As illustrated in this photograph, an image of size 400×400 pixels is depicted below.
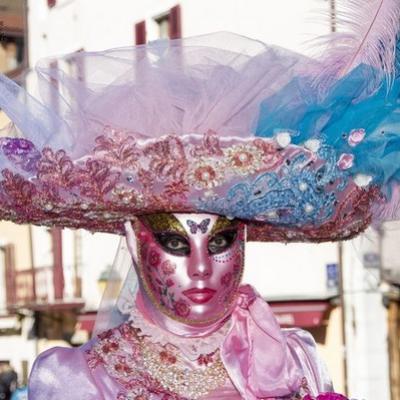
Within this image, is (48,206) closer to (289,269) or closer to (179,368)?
(179,368)

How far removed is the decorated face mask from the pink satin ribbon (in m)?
0.11

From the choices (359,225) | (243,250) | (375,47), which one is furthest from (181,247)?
(375,47)

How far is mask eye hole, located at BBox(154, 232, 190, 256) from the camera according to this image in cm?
382

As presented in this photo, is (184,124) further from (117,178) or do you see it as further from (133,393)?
(133,393)

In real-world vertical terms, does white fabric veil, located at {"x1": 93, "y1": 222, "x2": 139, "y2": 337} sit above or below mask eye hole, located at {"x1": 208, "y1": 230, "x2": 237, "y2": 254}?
below

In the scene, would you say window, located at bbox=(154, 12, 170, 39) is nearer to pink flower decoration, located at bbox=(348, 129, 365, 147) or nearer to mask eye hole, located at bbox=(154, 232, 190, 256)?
mask eye hole, located at bbox=(154, 232, 190, 256)

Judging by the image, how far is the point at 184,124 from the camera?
141 inches

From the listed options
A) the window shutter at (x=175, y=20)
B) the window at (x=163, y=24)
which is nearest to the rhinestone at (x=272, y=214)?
the window shutter at (x=175, y=20)

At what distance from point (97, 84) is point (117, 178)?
9.7 inches

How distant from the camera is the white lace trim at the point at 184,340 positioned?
12.7ft

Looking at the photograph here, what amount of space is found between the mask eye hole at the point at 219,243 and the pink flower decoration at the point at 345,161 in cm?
41

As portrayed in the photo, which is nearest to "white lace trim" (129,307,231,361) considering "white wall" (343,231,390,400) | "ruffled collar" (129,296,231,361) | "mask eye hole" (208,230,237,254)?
"ruffled collar" (129,296,231,361)

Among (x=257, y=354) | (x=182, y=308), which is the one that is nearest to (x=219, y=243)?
(x=182, y=308)

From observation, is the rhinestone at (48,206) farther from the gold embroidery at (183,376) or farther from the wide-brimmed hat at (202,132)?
the gold embroidery at (183,376)
